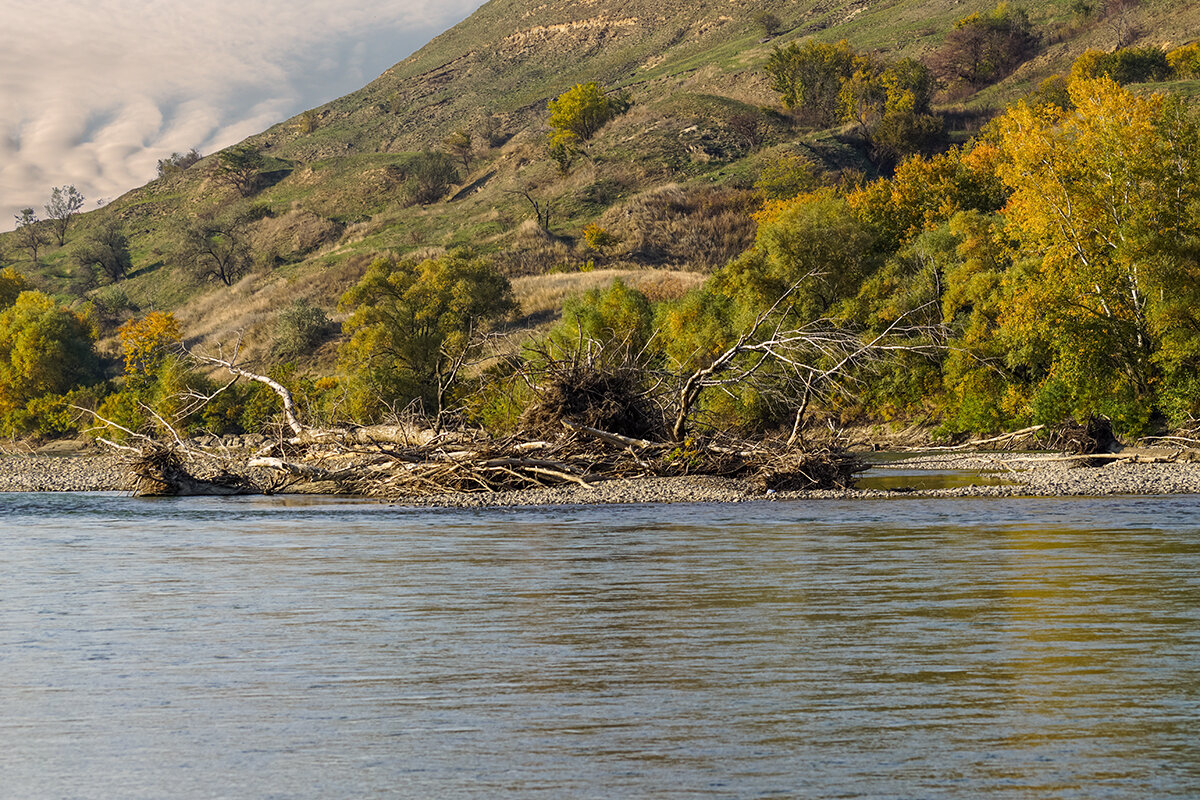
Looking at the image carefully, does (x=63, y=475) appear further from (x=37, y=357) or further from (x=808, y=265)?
(x=37, y=357)

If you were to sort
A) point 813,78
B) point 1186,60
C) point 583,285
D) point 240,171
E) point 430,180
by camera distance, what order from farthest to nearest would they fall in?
point 240,171, point 430,180, point 813,78, point 1186,60, point 583,285

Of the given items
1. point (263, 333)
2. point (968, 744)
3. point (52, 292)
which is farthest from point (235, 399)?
point (52, 292)

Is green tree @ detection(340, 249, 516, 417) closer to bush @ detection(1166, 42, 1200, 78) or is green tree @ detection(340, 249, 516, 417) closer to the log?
the log

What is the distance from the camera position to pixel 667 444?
95.7 feet

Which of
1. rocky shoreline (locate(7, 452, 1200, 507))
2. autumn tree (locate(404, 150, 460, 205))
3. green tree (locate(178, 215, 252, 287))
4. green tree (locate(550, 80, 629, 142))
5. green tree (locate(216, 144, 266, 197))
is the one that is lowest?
rocky shoreline (locate(7, 452, 1200, 507))

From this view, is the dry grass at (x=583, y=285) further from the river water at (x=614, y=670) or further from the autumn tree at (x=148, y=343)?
the river water at (x=614, y=670)

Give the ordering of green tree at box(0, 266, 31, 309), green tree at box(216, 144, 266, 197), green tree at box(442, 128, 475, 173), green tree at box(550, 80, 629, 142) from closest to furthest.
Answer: green tree at box(0, 266, 31, 309)
green tree at box(550, 80, 629, 142)
green tree at box(442, 128, 475, 173)
green tree at box(216, 144, 266, 197)

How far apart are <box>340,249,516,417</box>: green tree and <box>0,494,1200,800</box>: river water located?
3959 cm

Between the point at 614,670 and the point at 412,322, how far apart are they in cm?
5996

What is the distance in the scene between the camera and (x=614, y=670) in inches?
345

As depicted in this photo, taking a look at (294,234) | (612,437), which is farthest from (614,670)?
(294,234)

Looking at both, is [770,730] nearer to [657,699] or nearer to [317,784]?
[657,699]

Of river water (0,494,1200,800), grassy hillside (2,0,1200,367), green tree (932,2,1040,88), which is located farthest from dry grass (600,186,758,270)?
river water (0,494,1200,800)

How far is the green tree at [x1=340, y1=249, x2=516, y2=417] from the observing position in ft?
190
